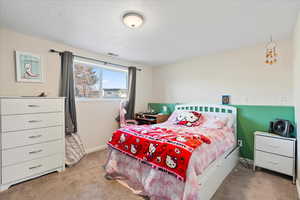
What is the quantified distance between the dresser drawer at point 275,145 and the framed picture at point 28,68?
3.98 meters

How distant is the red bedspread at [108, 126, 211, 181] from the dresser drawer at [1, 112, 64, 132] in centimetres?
103

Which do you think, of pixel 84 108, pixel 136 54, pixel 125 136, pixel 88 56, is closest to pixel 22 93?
pixel 84 108

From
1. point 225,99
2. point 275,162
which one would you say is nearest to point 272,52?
point 225,99

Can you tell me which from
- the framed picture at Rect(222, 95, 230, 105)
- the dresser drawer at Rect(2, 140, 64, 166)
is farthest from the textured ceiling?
the dresser drawer at Rect(2, 140, 64, 166)

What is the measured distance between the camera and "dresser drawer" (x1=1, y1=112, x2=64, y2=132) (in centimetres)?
189

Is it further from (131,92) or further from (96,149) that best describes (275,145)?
(96,149)

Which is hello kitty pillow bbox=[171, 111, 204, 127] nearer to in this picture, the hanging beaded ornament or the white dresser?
the hanging beaded ornament

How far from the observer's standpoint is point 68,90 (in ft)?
8.98

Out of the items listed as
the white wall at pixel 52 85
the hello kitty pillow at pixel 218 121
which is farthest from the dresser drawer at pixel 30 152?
the hello kitty pillow at pixel 218 121

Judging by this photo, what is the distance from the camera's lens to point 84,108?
3.11m

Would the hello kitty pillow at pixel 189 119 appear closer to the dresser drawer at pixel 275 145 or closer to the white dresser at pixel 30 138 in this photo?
the dresser drawer at pixel 275 145

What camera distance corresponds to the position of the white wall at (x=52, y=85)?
2.18 m

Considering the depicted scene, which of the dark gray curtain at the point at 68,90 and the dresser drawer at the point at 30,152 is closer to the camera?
the dresser drawer at the point at 30,152

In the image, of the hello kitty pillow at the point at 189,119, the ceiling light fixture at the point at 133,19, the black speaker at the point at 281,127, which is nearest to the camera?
the ceiling light fixture at the point at 133,19
